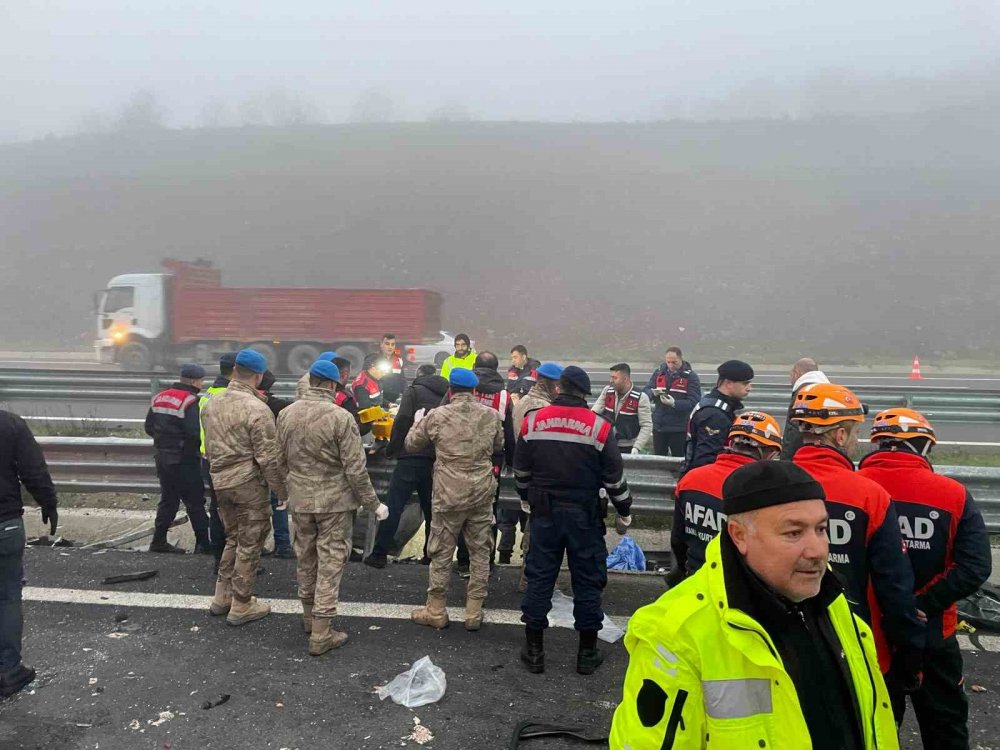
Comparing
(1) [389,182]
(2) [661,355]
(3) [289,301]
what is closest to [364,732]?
(3) [289,301]

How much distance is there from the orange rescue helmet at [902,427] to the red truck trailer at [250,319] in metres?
15.4

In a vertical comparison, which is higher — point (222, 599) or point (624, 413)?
point (624, 413)

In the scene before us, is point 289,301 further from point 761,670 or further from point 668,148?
point 668,148

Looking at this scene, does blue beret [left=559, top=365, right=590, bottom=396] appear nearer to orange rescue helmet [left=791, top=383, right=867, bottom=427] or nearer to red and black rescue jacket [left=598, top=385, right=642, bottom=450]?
orange rescue helmet [left=791, top=383, right=867, bottom=427]

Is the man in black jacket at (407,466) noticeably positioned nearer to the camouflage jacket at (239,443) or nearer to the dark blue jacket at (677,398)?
the camouflage jacket at (239,443)

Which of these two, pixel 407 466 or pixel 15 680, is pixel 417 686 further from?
pixel 15 680

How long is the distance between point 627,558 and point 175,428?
4.15 m

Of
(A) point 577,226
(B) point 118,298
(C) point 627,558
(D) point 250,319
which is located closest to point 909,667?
(C) point 627,558

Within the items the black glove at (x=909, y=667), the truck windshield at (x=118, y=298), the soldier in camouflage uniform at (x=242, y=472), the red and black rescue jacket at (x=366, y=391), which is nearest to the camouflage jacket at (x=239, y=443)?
the soldier in camouflage uniform at (x=242, y=472)

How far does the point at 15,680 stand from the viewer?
10.8ft

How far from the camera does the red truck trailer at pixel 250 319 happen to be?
57.2ft

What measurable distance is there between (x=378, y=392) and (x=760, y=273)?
3253 centimetres

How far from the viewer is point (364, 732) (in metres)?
2.96

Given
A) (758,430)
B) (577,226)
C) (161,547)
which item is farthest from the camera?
(577,226)
